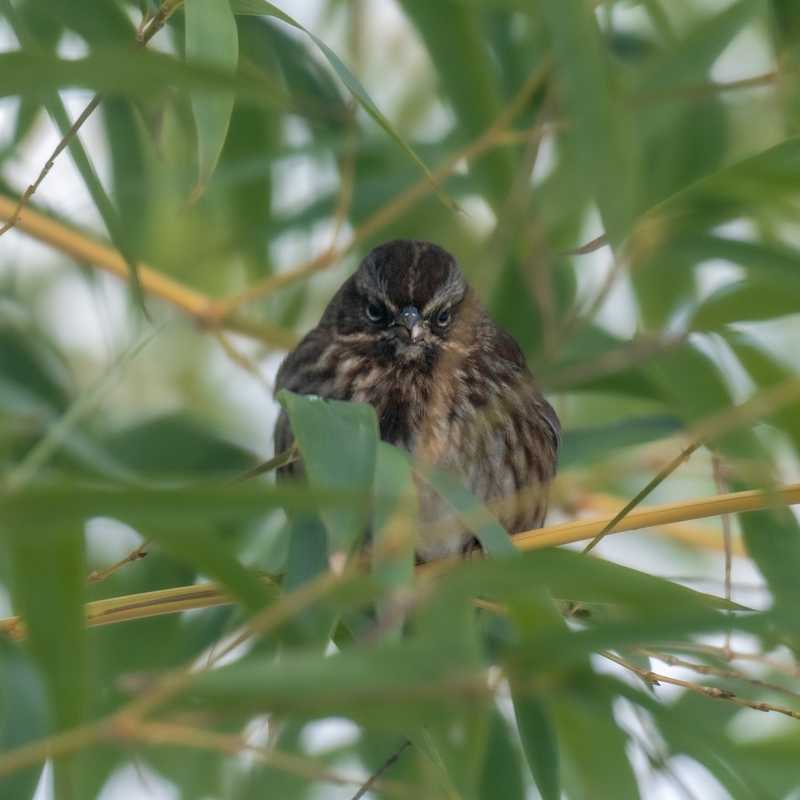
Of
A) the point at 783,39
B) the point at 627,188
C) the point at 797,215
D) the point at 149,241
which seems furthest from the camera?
the point at 149,241

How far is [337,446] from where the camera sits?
2201 millimetres

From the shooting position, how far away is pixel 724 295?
8.96 feet

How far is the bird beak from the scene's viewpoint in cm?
375

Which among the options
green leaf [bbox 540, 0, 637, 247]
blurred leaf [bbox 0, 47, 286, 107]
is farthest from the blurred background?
blurred leaf [bbox 0, 47, 286, 107]

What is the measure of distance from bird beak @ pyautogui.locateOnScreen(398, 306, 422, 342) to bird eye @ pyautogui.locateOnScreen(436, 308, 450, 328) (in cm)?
7

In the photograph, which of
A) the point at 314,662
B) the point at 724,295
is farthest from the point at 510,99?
the point at 314,662

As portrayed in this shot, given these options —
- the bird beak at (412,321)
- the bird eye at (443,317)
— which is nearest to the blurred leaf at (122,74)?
the bird beak at (412,321)

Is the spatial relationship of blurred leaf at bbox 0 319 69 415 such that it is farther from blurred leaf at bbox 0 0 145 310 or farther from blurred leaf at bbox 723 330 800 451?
blurred leaf at bbox 723 330 800 451

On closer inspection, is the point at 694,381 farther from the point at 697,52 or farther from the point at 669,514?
the point at 669,514

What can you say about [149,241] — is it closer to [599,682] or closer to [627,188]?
[627,188]

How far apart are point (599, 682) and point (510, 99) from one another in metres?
2.24

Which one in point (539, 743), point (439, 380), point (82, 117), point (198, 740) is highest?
point (439, 380)

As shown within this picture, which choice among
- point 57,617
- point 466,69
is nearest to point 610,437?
point 466,69

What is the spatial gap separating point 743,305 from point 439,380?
1.10 meters
